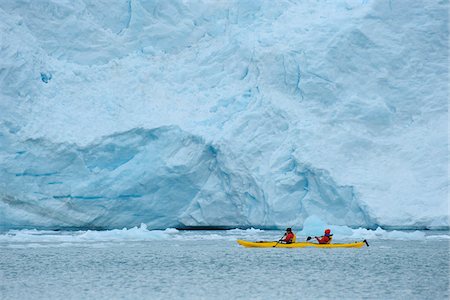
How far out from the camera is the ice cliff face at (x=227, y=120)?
70.5 ft

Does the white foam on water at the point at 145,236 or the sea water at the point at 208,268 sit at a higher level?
the white foam on water at the point at 145,236

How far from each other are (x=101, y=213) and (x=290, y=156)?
5836mm

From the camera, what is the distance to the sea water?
11195 mm

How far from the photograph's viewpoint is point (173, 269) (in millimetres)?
13906

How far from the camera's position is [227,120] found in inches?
898

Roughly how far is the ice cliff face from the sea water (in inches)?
69.3

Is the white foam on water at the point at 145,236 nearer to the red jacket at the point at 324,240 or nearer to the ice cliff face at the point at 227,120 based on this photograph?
the ice cliff face at the point at 227,120

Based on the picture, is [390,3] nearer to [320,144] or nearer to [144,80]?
[320,144]

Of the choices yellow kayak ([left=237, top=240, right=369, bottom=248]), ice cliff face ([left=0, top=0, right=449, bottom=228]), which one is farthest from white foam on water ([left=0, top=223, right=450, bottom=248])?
yellow kayak ([left=237, top=240, right=369, bottom=248])

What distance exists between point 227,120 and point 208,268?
30.5ft

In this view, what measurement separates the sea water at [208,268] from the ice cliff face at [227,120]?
1.76 m

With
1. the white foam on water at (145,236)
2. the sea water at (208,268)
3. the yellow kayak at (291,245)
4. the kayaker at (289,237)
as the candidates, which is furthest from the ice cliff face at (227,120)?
the kayaker at (289,237)

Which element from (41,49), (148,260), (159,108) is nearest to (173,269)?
(148,260)

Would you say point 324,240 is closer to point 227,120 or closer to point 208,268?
point 208,268
